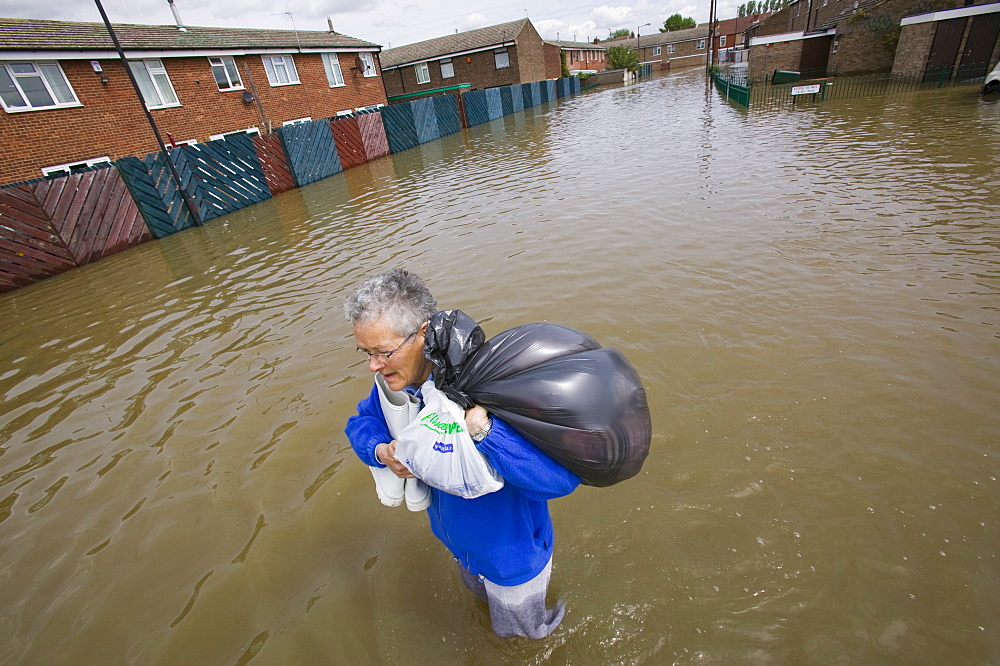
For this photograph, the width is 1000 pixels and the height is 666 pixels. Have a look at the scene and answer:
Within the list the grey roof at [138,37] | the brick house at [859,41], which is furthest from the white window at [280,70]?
the brick house at [859,41]

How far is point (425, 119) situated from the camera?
21922mm

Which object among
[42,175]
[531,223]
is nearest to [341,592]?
[531,223]

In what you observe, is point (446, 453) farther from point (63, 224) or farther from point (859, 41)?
point (859, 41)

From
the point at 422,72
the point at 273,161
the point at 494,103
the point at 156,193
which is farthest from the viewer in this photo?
the point at 422,72

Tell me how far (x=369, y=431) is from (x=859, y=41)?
33521mm

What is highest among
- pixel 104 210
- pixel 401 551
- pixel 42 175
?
pixel 42 175

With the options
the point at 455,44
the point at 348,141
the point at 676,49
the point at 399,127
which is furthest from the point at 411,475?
the point at 676,49

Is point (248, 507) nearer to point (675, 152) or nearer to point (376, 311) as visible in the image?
point (376, 311)

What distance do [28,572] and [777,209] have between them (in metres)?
9.56

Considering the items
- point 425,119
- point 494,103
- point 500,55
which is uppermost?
point 500,55

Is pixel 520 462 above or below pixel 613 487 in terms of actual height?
above

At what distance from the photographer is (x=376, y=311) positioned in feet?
4.94

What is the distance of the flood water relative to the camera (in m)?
2.33

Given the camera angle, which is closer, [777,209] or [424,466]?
[424,466]
